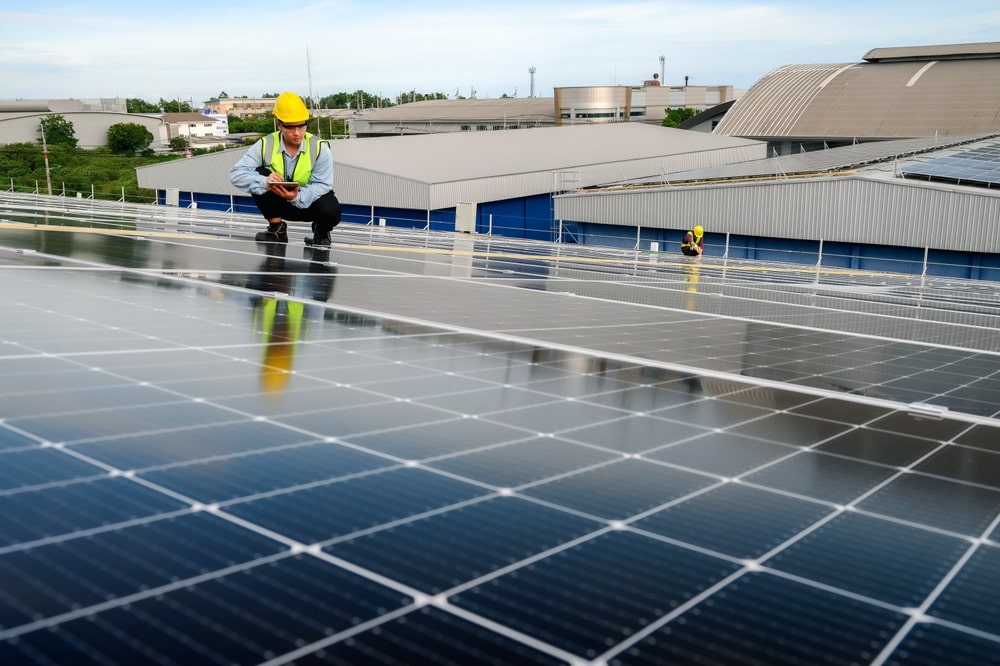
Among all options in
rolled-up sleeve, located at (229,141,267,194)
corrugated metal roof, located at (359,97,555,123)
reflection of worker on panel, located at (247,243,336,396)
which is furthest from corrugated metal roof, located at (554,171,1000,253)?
corrugated metal roof, located at (359,97,555,123)

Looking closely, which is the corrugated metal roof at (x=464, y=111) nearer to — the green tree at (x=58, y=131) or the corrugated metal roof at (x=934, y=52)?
the green tree at (x=58, y=131)

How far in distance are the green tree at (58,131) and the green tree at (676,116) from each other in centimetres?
8088

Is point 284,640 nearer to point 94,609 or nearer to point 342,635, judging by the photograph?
point 342,635

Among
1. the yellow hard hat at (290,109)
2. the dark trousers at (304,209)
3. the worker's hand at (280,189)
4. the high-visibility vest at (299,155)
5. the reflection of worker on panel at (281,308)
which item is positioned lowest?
the reflection of worker on panel at (281,308)

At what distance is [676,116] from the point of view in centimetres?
15188

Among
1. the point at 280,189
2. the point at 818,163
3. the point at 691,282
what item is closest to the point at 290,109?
the point at 280,189

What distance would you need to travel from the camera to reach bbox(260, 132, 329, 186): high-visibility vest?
1884 centimetres

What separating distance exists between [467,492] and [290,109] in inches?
559

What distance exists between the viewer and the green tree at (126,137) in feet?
417

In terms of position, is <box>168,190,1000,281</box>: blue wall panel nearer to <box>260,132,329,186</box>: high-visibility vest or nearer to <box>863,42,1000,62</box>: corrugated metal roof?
<box>260,132,329,186</box>: high-visibility vest

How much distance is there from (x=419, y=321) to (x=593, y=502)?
250 inches

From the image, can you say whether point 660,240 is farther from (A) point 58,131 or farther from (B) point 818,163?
(A) point 58,131

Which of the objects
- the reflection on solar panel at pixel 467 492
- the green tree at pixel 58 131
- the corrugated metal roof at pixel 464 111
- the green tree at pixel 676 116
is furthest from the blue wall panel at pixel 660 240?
the green tree at pixel 676 116

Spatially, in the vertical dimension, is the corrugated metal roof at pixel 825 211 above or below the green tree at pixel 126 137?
below
